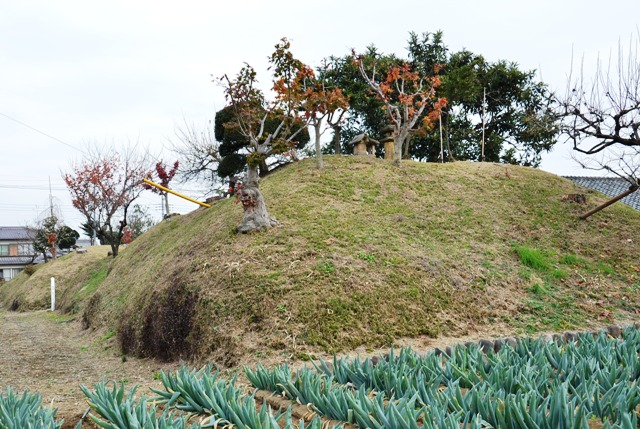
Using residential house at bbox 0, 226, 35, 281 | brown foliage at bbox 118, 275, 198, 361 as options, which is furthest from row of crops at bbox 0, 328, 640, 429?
residential house at bbox 0, 226, 35, 281

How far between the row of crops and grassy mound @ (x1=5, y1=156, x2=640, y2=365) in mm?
2301

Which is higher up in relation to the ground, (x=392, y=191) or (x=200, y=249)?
(x=392, y=191)

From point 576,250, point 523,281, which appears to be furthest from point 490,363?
point 576,250

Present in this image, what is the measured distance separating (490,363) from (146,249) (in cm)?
1155

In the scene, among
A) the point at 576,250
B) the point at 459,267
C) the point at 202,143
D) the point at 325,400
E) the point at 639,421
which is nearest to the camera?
the point at 639,421

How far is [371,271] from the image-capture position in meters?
7.23

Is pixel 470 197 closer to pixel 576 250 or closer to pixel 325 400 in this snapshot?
pixel 576 250

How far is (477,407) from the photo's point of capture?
108 inches

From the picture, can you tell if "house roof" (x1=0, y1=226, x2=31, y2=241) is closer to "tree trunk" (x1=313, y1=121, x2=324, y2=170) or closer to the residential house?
the residential house

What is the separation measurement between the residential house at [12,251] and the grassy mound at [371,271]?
35.9 metres

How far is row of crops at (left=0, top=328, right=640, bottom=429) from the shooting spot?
2.50 m

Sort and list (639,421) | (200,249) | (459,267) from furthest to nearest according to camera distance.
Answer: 1. (200,249)
2. (459,267)
3. (639,421)

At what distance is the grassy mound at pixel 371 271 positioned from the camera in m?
6.40

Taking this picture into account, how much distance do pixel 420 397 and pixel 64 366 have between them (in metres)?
6.12
